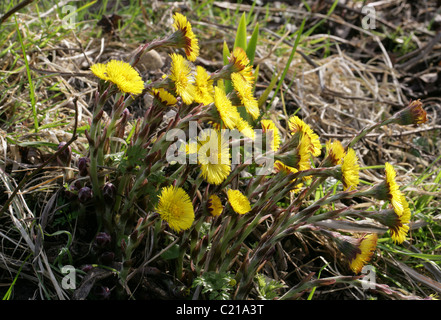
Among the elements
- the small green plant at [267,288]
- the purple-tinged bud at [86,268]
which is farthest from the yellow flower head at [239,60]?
the purple-tinged bud at [86,268]

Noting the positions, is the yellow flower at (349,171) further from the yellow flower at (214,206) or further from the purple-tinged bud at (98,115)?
the purple-tinged bud at (98,115)

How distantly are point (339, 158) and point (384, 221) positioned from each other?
0.23 metres

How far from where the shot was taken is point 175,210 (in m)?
1.27

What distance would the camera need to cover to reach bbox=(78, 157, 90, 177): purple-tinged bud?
1.57m

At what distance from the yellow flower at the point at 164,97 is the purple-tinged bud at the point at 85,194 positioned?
1.32ft

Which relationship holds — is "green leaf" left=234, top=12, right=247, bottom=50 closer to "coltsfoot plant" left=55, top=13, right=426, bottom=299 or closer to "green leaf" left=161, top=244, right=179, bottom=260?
"coltsfoot plant" left=55, top=13, right=426, bottom=299

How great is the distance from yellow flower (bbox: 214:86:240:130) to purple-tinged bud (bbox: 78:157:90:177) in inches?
22.6

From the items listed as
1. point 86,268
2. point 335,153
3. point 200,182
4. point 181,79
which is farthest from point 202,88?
point 86,268

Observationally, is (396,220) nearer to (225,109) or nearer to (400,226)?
(400,226)

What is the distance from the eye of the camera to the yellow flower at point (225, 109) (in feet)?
4.12

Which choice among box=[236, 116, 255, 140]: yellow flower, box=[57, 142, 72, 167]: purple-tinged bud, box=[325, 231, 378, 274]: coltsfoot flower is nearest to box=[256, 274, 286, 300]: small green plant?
box=[325, 231, 378, 274]: coltsfoot flower

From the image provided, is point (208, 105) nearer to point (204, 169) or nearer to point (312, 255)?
point (204, 169)

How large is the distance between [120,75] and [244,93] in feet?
1.19

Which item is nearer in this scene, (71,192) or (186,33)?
(186,33)
